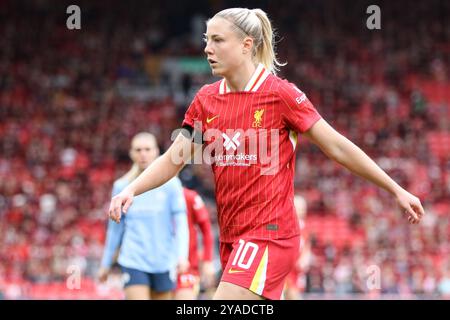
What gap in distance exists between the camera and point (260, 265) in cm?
446

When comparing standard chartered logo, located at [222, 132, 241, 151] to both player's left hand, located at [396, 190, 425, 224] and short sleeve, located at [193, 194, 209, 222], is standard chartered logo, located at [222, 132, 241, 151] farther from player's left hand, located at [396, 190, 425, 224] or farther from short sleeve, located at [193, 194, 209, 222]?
short sleeve, located at [193, 194, 209, 222]

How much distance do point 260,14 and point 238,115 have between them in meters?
0.57

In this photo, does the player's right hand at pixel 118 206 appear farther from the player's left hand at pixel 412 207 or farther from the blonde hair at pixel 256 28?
the player's left hand at pixel 412 207

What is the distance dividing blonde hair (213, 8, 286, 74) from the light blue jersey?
2.98 meters

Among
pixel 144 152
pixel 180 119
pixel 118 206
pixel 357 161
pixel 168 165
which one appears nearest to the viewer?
pixel 118 206

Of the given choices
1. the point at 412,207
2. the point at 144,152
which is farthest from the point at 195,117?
the point at 144,152

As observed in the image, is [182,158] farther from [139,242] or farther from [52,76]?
[52,76]

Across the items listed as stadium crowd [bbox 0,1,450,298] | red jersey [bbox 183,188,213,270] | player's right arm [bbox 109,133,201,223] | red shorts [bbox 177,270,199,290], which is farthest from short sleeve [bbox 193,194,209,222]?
stadium crowd [bbox 0,1,450,298]

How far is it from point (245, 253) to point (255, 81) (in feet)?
2.96

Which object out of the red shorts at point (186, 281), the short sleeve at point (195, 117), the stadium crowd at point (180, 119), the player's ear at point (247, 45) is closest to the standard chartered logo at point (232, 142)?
the short sleeve at point (195, 117)

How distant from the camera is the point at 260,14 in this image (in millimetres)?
4777

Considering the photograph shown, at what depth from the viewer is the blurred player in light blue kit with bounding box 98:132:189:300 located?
25.1 ft

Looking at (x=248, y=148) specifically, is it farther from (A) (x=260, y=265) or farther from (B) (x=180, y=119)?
(B) (x=180, y=119)

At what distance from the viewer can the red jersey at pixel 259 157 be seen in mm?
4551
